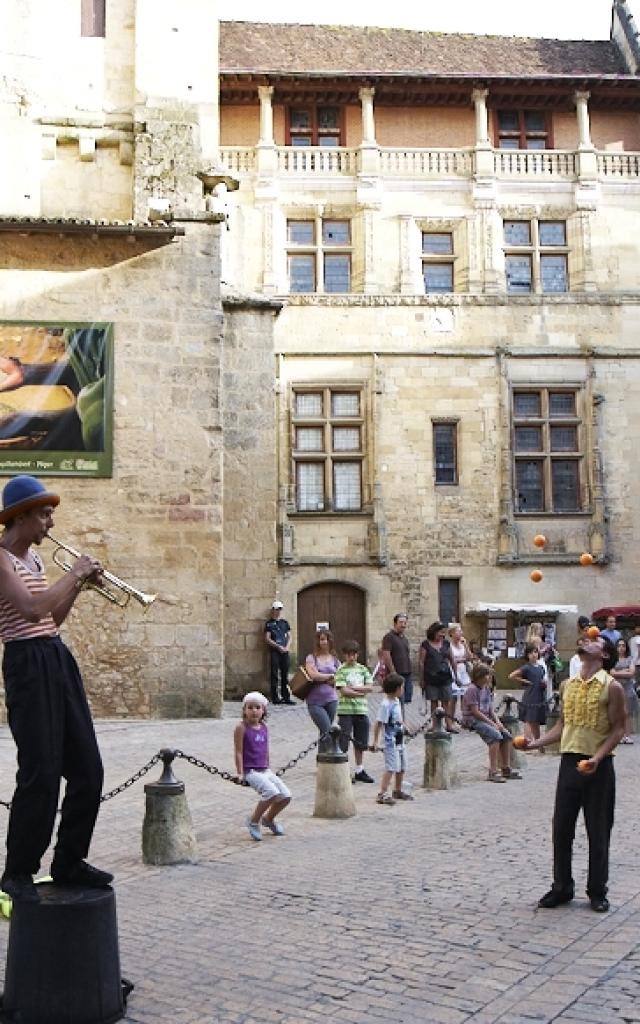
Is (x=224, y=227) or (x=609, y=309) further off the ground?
(x=224, y=227)

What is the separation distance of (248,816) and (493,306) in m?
19.2

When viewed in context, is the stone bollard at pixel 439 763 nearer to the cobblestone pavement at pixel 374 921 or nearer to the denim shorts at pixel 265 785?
the cobblestone pavement at pixel 374 921

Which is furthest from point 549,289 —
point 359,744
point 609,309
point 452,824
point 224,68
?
point 452,824

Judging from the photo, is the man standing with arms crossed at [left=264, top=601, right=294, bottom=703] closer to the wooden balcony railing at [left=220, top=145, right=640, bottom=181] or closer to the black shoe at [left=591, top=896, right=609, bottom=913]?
the wooden balcony railing at [left=220, top=145, right=640, bottom=181]

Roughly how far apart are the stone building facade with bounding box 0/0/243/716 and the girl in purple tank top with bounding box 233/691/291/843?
7.08 meters

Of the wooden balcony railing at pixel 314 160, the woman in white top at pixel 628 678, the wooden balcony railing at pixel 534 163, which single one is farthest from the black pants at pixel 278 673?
the wooden balcony railing at pixel 534 163

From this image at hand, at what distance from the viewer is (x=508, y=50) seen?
29438mm

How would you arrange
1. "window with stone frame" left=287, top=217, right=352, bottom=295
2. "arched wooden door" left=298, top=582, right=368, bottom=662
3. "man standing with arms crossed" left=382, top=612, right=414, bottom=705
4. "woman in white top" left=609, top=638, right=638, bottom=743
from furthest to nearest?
"window with stone frame" left=287, top=217, right=352, bottom=295
"arched wooden door" left=298, top=582, right=368, bottom=662
"man standing with arms crossed" left=382, top=612, right=414, bottom=705
"woman in white top" left=609, top=638, right=638, bottom=743

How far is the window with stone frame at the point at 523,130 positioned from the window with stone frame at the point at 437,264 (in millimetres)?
2938

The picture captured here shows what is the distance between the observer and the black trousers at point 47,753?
4336mm

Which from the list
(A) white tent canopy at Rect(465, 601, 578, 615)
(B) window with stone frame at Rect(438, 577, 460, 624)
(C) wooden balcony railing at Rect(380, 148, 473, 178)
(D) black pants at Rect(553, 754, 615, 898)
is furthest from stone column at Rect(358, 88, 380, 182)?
(D) black pants at Rect(553, 754, 615, 898)

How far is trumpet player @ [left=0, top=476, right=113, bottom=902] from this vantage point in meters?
4.33

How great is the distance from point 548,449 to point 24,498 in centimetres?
2310

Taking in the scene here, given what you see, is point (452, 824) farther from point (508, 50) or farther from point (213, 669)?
point (508, 50)
